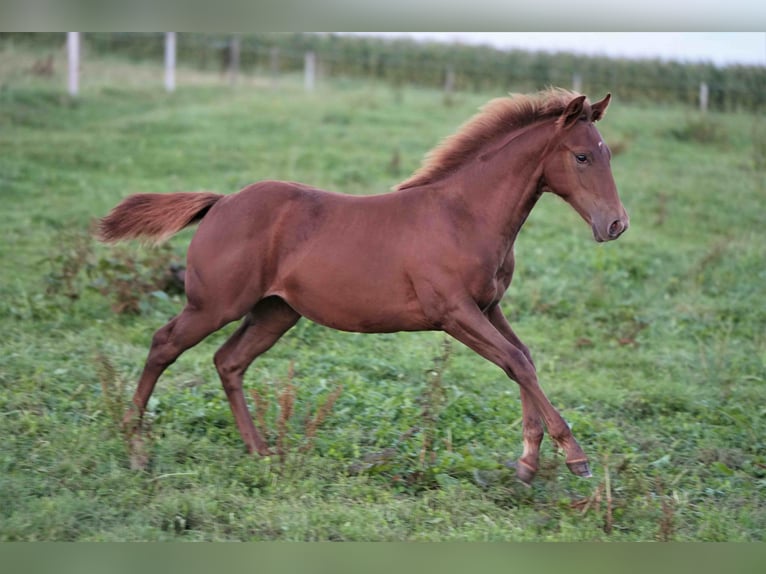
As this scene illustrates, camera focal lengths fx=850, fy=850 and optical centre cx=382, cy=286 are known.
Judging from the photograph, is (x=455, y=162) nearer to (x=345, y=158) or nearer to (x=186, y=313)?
(x=186, y=313)

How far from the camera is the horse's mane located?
201 inches

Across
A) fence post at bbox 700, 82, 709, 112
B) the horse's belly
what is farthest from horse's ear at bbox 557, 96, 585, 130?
fence post at bbox 700, 82, 709, 112

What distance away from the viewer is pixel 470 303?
4.91 metres

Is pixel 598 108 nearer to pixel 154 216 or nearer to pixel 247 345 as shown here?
pixel 247 345

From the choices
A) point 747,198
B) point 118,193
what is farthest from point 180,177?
point 747,198

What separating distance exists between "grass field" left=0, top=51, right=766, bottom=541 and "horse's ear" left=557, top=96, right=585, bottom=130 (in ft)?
5.36

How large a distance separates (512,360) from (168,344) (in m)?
2.12

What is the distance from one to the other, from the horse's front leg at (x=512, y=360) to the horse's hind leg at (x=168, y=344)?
1.49 m

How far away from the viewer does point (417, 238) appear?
16.5 ft

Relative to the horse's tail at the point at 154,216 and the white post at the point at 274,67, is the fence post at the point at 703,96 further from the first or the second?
the horse's tail at the point at 154,216

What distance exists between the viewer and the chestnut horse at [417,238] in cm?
488

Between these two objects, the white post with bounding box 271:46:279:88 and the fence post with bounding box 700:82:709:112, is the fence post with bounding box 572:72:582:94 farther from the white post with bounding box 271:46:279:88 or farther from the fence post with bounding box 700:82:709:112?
the white post with bounding box 271:46:279:88

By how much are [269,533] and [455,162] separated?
2.44 metres

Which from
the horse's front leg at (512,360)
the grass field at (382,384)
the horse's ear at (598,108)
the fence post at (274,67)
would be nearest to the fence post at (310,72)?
the fence post at (274,67)
